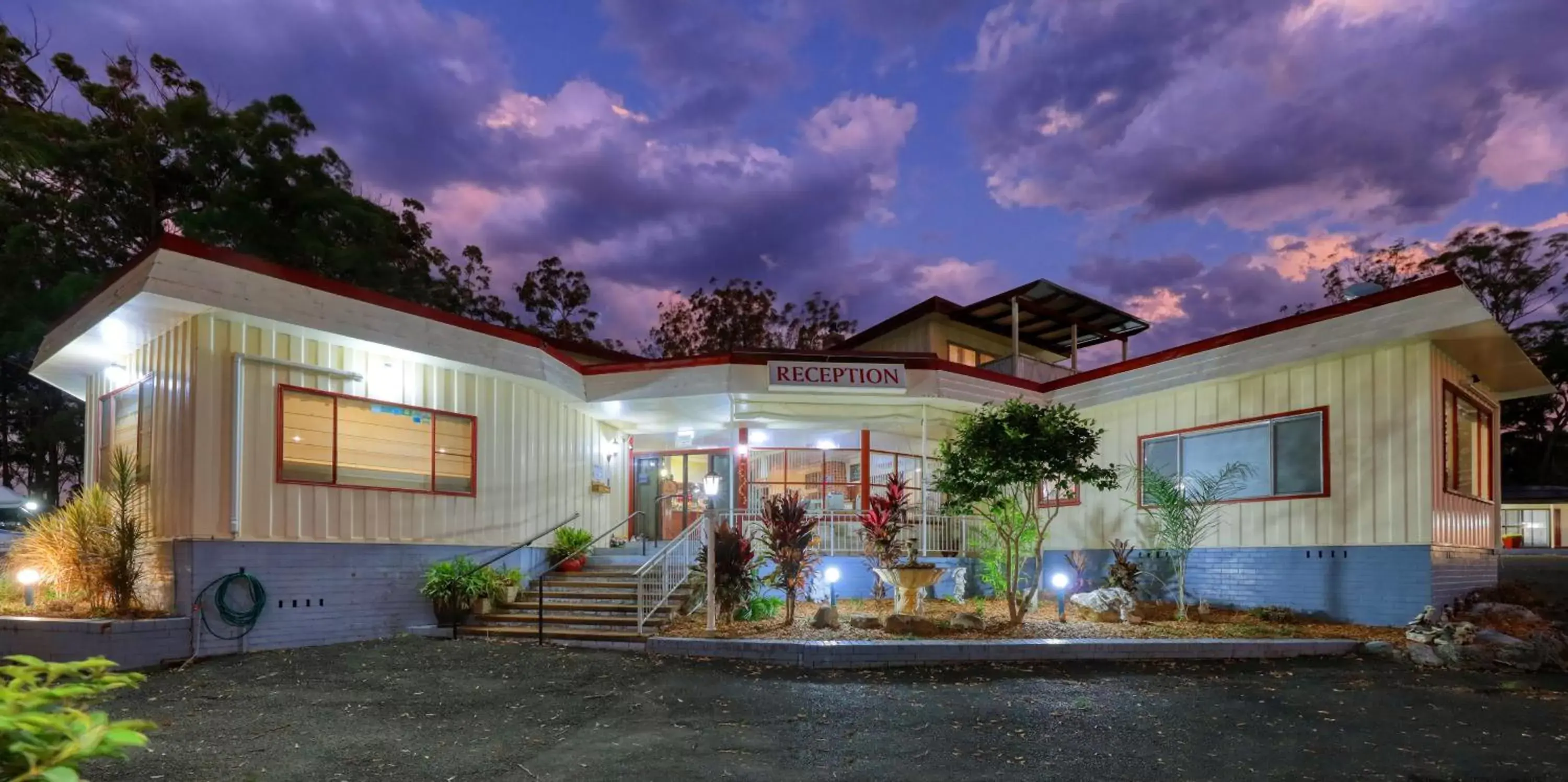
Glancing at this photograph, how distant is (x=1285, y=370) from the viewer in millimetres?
11977

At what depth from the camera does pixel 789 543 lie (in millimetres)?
10820

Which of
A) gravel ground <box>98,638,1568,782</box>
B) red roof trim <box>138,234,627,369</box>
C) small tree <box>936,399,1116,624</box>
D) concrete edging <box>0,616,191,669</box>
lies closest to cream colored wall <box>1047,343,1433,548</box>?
gravel ground <box>98,638,1568,782</box>

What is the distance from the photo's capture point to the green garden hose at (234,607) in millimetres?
9312

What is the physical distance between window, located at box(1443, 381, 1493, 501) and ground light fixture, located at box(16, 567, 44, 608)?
1663 cm

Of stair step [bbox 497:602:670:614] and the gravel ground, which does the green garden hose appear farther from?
stair step [bbox 497:602:670:614]

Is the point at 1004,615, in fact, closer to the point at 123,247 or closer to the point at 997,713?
the point at 997,713

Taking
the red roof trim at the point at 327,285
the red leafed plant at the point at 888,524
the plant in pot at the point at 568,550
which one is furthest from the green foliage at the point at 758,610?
the red roof trim at the point at 327,285

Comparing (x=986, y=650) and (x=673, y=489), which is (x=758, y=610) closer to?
(x=986, y=650)

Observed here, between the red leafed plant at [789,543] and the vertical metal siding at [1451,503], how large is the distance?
7.44 metres

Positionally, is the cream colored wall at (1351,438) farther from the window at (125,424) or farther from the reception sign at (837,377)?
the window at (125,424)

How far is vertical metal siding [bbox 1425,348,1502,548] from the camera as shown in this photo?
10.4m

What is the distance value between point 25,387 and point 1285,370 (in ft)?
97.6

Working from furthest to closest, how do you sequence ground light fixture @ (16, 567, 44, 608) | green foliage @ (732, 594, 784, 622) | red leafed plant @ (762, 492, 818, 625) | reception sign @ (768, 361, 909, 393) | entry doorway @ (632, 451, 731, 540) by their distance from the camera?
entry doorway @ (632, 451, 731, 540) < reception sign @ (768, 361, 909, 393) < green foliage @ (732, 594, 784, 622) < red leafed plant @ (762, 492, 818, 625) < ground light fixture @ (16, 567, 44, 608)

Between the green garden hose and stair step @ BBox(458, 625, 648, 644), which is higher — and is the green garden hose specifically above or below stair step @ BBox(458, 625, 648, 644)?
above
